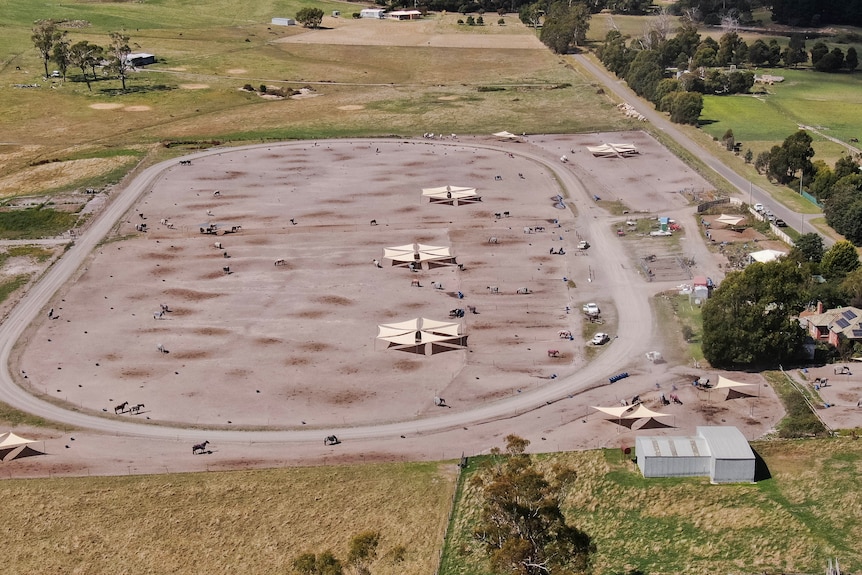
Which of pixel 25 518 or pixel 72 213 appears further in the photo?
pixel 72 213

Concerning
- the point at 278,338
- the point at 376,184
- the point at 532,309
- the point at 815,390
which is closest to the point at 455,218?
the point at 376,184

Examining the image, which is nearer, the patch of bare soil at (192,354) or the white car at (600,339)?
the patch of bare soil at (192,354)

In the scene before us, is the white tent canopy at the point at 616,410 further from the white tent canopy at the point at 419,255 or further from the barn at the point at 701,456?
the white tent canopy at the point at 419,255

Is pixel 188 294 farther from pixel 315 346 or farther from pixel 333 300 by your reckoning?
pixel 315 346

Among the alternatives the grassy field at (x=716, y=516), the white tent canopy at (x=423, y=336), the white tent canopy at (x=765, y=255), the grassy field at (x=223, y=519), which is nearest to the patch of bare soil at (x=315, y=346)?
the white tent canopy at (x=423, y=336)

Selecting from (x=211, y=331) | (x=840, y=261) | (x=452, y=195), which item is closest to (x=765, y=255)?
(x=840, y=261)

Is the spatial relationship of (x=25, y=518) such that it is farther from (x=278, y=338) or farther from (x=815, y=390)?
(x=815, y=390)

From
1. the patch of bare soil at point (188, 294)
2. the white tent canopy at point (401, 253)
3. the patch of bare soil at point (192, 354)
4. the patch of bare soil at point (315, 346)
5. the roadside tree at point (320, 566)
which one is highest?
the roadside tree at point (320, 566)
